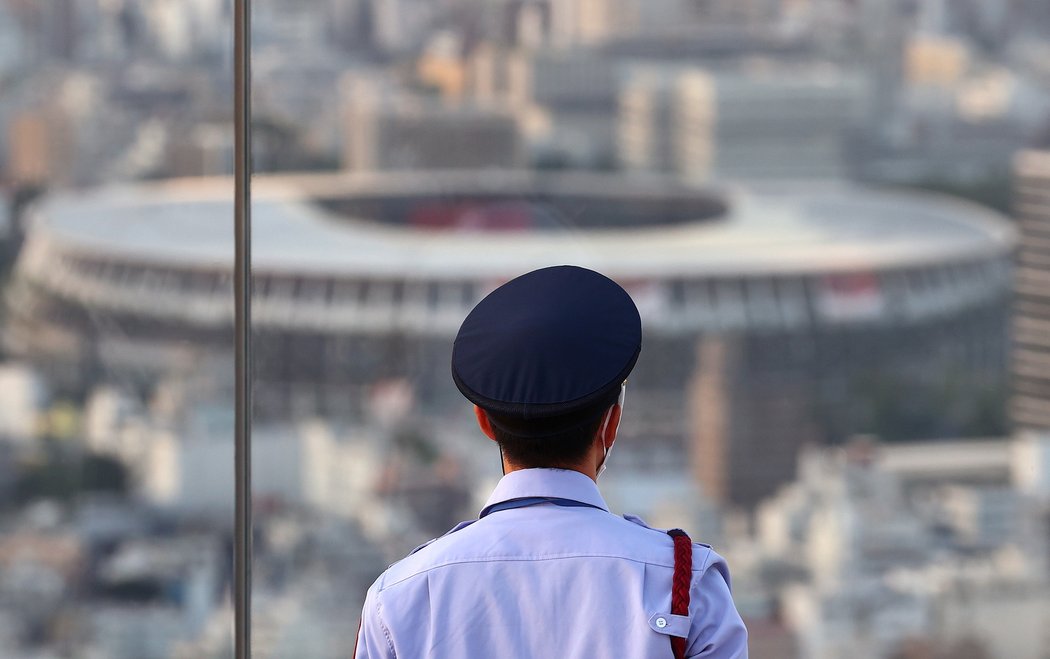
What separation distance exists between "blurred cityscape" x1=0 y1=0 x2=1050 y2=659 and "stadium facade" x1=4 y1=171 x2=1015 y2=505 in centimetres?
3

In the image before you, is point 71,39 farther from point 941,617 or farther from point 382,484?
point 941,617

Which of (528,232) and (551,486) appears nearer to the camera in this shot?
(551,486)

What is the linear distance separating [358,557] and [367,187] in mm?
3326

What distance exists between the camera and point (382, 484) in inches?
411

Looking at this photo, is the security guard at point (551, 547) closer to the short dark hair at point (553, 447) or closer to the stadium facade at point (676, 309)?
A: the short dark hair at point (553, 447)

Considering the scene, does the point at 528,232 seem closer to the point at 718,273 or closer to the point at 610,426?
the point at 718,273

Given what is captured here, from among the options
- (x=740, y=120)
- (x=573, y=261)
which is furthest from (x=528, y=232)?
(x=740, y=120)

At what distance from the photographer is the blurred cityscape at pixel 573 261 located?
9.51 m

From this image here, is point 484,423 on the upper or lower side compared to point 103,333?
upper

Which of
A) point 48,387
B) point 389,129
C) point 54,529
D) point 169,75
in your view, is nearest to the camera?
point 54,529

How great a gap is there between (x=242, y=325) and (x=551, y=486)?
22 cm

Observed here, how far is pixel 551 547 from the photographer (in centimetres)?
29

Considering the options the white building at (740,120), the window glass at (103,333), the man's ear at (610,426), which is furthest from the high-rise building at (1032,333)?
the man's ear at (610,426)

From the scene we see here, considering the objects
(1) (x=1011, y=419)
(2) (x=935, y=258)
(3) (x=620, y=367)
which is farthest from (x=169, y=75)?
(3) (x=620, y=367)
